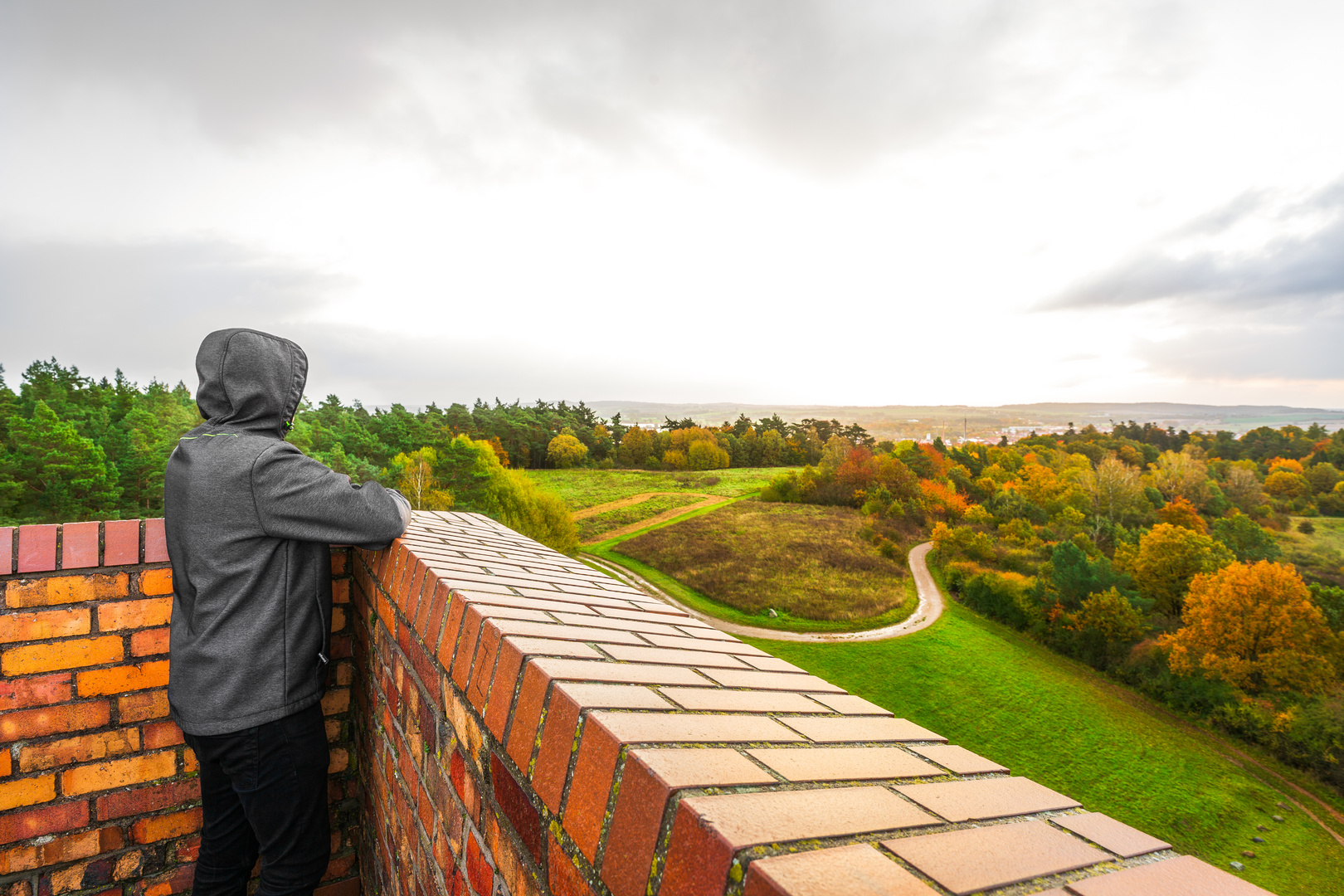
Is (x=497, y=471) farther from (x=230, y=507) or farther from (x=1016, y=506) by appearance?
(x=1016, y=506)

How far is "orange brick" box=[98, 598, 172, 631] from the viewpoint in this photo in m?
1.76

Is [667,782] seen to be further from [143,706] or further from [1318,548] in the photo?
[1318,548]

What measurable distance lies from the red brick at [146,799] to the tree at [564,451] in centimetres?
5611

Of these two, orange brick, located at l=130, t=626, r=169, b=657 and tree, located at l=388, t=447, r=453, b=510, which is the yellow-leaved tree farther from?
tree, located at l=388, t=447, r=453, b=510

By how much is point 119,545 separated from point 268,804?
952mm

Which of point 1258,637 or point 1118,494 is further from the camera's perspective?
point 1118,494

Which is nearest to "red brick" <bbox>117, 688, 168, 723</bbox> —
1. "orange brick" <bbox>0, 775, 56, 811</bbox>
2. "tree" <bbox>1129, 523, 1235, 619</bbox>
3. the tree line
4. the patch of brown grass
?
"orange brick" <bbox>0, 775, 56, 811</bbox>

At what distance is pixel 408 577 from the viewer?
57.7 inches

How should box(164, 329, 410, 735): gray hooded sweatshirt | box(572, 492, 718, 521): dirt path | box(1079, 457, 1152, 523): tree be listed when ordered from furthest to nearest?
box(1079, 457, 1152, 523): tree
box(572, 492, 718, 521): dirt path
box(164, 329, 410, 735): gray hooded sweatshirt

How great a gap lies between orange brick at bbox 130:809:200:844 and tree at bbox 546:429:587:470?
184ft

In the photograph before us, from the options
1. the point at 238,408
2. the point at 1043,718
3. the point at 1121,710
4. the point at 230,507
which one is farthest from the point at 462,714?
the point at 1121,710

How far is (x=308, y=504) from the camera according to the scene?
1.47m

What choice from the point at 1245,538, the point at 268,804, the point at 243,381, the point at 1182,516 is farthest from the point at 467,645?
the point at 1182,516

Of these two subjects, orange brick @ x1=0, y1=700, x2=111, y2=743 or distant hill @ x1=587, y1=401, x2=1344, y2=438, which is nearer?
orange brick @ x1=0, y1=700, x2=111, y2=743
